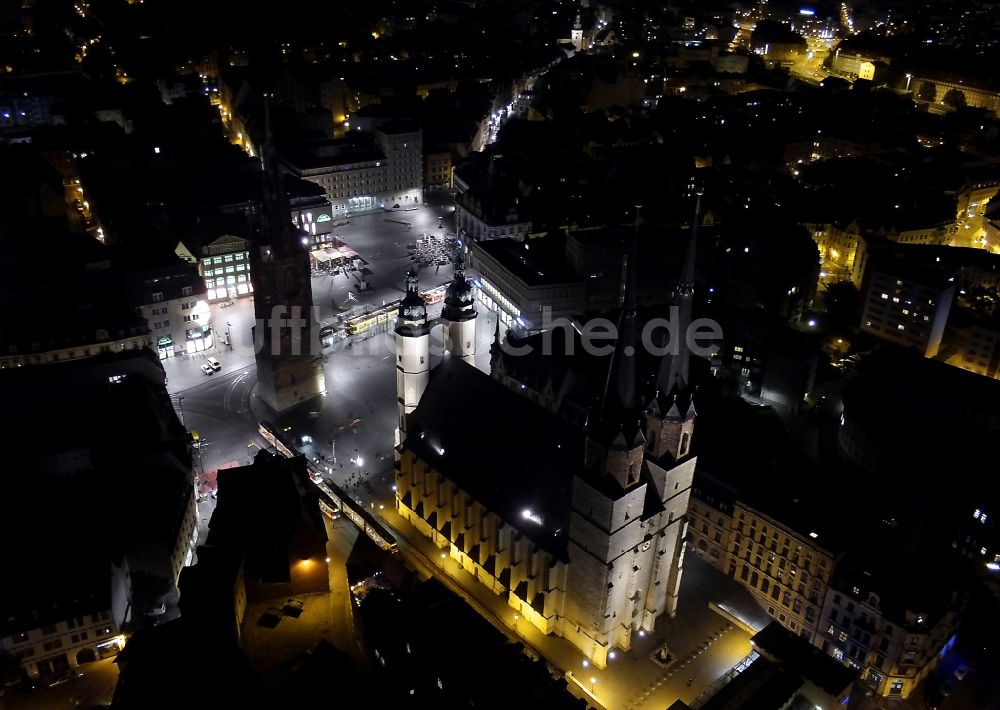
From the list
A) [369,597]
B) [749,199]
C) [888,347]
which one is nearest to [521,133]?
[749,199]

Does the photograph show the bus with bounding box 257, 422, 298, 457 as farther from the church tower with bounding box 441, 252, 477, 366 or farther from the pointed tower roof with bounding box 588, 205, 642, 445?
the pointed tower roof with bounding box 588, 205, 642, 445

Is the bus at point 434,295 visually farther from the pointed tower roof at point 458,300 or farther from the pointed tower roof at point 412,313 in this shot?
the pointed tower roof at point 412,313

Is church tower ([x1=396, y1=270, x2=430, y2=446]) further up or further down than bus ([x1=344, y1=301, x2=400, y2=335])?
further up

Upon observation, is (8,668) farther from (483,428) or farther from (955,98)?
(955,98)

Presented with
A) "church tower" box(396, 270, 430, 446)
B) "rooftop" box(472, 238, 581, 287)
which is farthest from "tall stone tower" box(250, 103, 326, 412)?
"rooftop" box(472, 238, 581, 287)

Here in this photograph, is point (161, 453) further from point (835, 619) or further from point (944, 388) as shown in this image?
point (944, 388)

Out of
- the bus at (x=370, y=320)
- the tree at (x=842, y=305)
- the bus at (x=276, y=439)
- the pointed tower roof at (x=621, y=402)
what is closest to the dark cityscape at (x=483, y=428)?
the pointed tower roof at (x=621, y=402)
